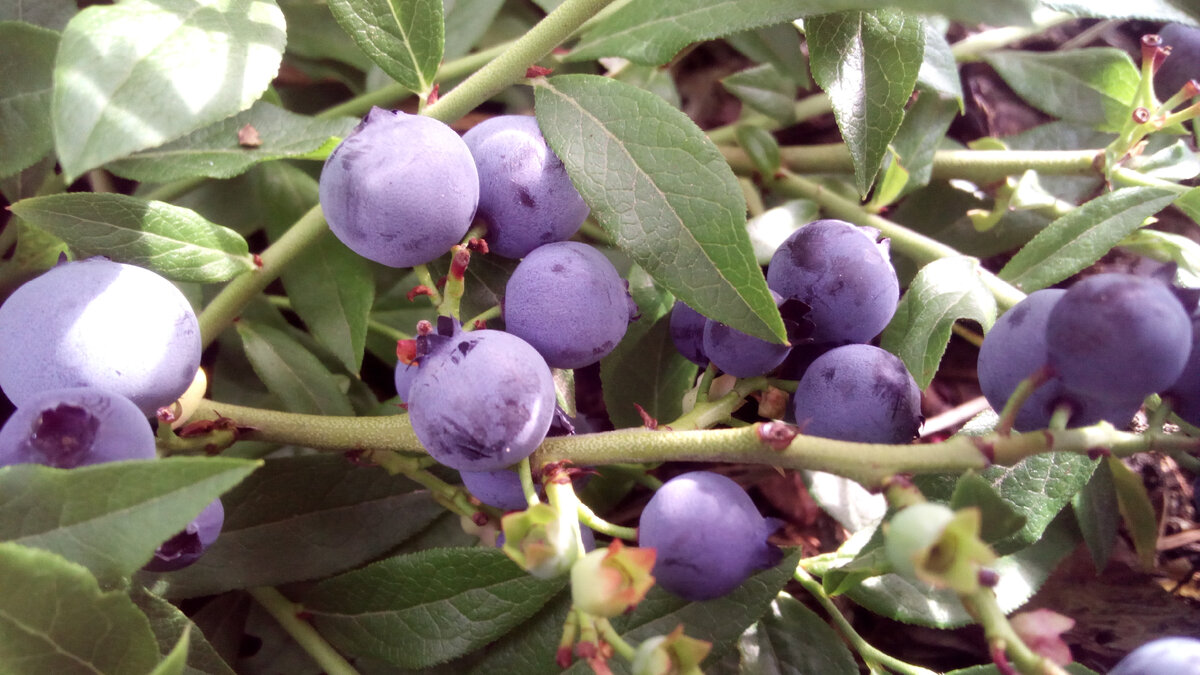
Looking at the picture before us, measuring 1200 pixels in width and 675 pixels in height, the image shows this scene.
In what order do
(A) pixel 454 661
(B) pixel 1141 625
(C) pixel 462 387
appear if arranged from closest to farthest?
(C) pixel 462 387
(A) pixel 454 661
(B) pixel 1141 625

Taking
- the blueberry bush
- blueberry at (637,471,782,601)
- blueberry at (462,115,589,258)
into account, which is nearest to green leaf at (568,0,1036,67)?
the blueberry bush

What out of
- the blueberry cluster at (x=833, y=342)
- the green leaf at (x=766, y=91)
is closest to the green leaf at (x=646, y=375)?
the blueberry cluster at (x=833, y=342)

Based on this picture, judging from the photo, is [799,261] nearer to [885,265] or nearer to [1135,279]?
[885,265]

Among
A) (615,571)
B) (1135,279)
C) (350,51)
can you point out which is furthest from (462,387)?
(350,51)

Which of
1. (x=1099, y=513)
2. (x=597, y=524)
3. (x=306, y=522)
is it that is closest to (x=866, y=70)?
(x=597, y=524)

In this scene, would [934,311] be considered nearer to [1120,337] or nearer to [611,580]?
[1120,337]

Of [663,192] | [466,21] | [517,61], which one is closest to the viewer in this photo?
[663,192]
